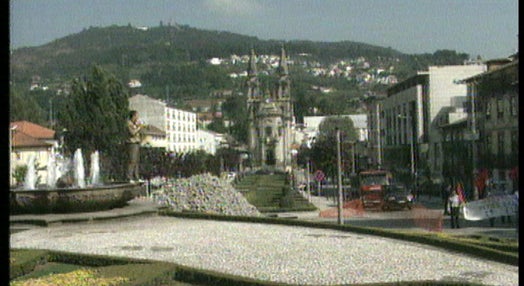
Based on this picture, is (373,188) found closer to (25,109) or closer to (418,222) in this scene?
(418,222)

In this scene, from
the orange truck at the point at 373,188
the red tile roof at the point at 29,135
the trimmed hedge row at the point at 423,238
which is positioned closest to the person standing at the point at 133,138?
the trimmed hedge row at the point at 423,238

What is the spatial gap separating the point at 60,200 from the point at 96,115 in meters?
41.2

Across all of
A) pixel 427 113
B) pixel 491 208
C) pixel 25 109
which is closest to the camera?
pixel 491 208


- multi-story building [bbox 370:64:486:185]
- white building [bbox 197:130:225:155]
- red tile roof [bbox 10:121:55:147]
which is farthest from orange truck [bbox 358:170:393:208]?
white building [bbox 197:130:225:155]

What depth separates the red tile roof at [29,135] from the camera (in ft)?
194

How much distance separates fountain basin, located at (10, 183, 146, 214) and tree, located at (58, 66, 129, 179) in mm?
36142

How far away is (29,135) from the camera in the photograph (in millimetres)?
62812

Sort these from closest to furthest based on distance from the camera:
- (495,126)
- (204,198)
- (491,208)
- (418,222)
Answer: (491,208)
(418,222)
(204,198)
(495,126)

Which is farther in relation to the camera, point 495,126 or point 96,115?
point 96,115

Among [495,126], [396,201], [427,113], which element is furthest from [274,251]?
[427,113]

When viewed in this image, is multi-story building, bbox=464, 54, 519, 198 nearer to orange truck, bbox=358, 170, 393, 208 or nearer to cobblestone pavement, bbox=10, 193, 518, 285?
orange truck, bbox=358, 170, 393, 208

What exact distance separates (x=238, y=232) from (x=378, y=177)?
18903 mm
